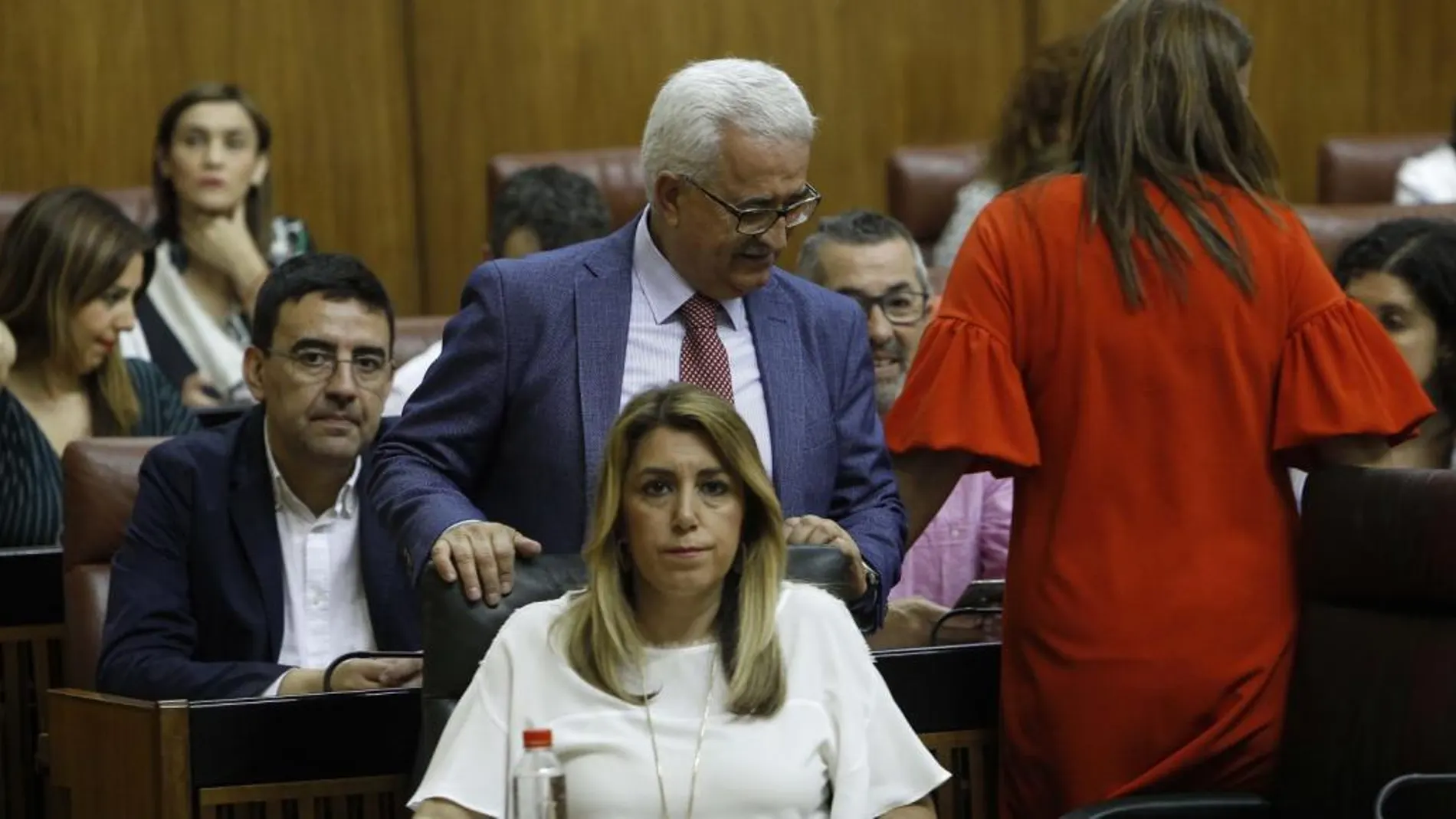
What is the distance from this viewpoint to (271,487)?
3.18 metres

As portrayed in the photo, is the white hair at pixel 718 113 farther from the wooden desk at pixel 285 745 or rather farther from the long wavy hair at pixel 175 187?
the long wavy hair at pixel 175 187

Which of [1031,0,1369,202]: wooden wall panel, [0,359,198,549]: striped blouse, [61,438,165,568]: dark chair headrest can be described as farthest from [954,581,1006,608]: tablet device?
[1031,0,1369,202]: wooden wall panel

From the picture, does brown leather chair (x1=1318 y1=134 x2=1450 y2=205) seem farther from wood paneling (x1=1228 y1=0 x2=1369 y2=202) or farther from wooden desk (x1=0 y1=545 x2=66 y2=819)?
wooden desk (x1=0 y1=545 x2=66 y2=819)

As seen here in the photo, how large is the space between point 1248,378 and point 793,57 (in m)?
4.18

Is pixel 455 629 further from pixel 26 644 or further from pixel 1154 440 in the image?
pixel 26 644

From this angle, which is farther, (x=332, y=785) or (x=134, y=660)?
(x=134, y=660)

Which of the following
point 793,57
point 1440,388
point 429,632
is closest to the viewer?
point 429,632

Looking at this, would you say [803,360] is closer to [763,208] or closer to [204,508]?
[763,208]

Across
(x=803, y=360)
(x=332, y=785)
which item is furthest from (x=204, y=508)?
→ (x=803, y=360)

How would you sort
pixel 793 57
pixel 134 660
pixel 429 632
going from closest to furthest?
pixel 429 632 → pixel 134 660 → pixel 793 57

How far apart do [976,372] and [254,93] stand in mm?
4167

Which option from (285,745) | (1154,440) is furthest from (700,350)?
(285,745)

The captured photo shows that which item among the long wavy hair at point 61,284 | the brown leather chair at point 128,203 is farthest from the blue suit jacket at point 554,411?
the brown leather chair at point 128,203

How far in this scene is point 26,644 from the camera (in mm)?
3533
